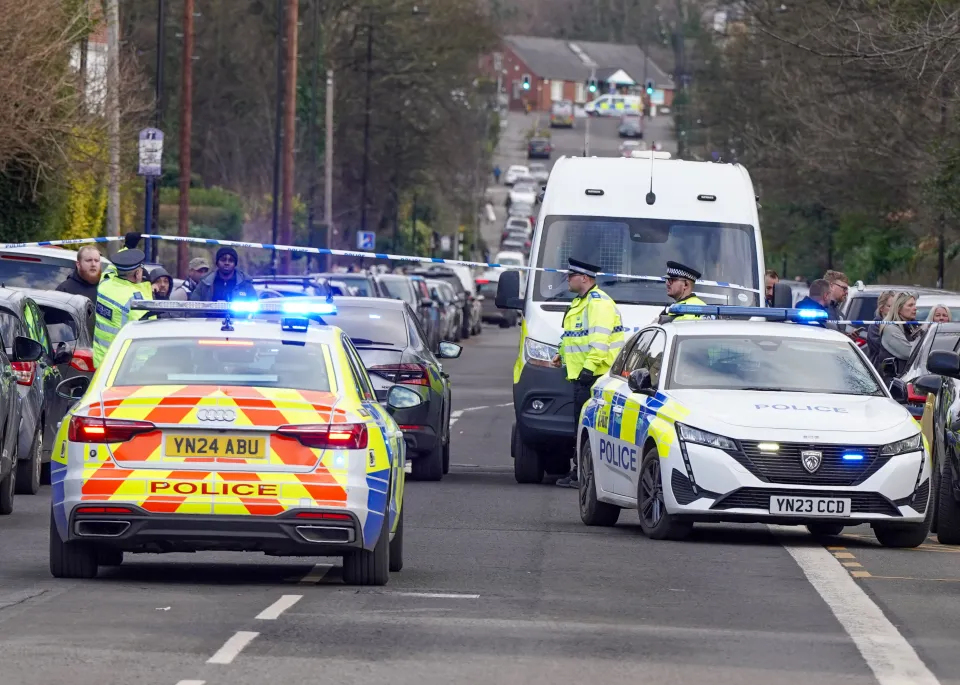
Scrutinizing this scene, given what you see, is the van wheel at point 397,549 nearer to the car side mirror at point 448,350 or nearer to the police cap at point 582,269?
the police cap at point 582,269

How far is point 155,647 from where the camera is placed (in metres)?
8.99

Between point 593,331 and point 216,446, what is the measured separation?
7322 millimetres

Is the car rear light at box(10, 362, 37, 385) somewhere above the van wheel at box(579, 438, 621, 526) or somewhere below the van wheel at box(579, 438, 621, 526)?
above

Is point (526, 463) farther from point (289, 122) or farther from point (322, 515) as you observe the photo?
point (289, 122)

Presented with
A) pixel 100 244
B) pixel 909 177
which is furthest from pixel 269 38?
pixel 909 177

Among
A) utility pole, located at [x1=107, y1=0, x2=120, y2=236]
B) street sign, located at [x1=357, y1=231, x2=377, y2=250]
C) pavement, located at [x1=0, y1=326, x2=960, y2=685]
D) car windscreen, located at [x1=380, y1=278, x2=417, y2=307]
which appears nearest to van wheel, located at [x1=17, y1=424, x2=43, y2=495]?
pavement, located at [x1=0, y1=326, x2=960, y2=685]

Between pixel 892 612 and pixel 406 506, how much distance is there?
20.7ft

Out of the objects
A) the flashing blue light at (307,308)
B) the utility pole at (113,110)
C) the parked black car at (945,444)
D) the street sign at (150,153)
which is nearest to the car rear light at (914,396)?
the parked black car at (945,444)

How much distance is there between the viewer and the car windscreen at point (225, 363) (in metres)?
11.0

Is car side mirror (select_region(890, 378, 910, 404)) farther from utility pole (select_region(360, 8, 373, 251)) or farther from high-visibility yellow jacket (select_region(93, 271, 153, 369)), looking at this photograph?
utility pole (select_region(360, 8, 373, 251))

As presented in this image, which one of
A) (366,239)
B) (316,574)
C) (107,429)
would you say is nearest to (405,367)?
(316,574)

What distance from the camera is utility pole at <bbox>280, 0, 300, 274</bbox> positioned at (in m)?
53.1

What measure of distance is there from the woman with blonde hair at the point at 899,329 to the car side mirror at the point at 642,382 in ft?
21.7

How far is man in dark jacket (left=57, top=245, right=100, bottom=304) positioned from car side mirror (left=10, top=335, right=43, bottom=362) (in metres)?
3.77
